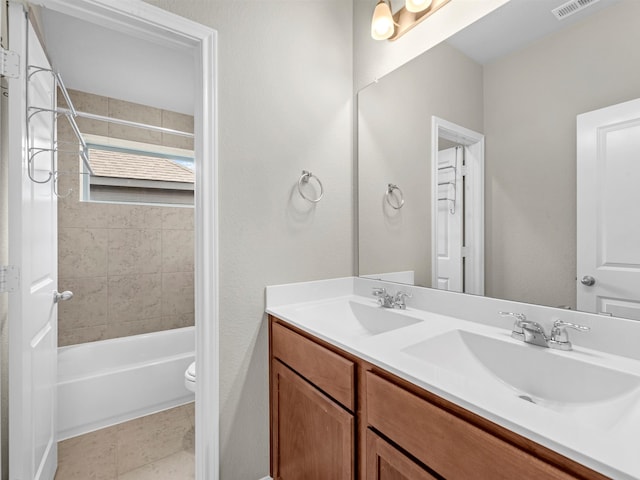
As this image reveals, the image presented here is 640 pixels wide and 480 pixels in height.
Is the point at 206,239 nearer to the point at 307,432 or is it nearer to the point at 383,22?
the point at 307,432

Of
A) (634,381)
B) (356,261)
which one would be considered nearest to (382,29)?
(356,261)

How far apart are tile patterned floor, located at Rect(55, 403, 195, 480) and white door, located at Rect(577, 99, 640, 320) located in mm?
1946

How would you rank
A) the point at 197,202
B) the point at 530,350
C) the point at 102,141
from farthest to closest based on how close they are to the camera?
the point at 102,141
the point at 197,202
the point at 530,350

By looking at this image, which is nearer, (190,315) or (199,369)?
(199,369)

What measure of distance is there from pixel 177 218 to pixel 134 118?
0.92 metres

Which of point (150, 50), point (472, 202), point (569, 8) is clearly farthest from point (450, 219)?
point (150, 50)

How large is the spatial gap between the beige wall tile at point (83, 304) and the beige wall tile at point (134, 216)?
0.47 meters

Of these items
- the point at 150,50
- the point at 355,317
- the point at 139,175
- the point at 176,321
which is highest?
the point at 150,50

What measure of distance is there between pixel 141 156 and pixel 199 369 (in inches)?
89.2

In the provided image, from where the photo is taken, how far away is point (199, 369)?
129 centimetres

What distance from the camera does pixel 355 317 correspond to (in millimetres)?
1513

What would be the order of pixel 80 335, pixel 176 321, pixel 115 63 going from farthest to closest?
1. pixel 176 321
2. pixel 80 335
3. pixel 115 63

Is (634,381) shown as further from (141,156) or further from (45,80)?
(141,156)

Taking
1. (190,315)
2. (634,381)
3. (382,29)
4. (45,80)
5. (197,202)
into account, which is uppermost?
(382,29)
